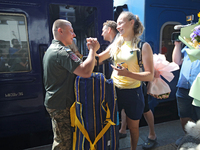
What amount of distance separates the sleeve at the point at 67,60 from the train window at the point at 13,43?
4.05 feet

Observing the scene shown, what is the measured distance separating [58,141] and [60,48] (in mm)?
949

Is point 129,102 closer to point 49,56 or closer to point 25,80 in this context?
point 49,56

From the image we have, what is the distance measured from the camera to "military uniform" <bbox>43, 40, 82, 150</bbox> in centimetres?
139

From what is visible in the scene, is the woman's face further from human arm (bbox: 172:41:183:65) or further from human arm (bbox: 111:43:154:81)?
human arm (bbox: 172:41:183:65)

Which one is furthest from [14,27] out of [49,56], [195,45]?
[195,45]

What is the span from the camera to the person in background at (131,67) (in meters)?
1.58

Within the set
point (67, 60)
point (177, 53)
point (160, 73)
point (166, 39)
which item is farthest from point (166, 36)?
point (67, 60)

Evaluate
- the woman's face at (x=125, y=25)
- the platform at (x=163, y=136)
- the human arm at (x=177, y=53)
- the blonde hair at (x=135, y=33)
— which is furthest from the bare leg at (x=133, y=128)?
the human arm at (x=177, y=53)

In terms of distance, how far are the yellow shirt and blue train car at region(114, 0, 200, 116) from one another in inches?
63.7

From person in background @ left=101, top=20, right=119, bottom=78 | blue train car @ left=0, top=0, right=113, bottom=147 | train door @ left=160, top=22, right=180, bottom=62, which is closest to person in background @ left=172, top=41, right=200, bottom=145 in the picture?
person in background @ left=101, top=20, right=119, bottom=78

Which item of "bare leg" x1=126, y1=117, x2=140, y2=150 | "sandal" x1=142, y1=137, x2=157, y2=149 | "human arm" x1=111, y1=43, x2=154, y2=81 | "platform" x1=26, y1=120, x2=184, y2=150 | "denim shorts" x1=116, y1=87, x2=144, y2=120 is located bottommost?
"platform" x1=26, y1=120, x2=184, y2=150

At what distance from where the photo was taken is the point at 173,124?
→ 2.91 m

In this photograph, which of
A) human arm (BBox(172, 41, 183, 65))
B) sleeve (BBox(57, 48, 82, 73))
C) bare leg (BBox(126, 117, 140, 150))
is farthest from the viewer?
human arm (BBox(172, 41, 183, 65))

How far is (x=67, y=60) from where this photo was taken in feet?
4.48
